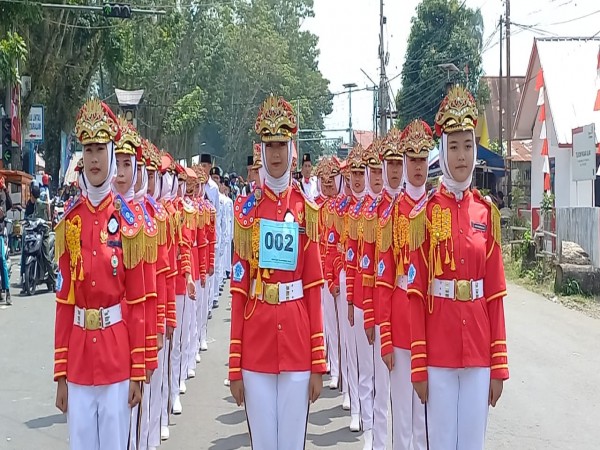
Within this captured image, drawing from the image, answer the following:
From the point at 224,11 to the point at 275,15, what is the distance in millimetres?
12367

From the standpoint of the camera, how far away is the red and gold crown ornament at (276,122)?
4719 millimetres

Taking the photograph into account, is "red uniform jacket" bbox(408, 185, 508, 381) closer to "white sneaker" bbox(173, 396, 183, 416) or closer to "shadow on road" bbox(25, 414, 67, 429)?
"white sneaker" bbox(173, 396, 183, 416)

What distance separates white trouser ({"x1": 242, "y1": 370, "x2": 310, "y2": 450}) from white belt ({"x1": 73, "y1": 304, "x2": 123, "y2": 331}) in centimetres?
85

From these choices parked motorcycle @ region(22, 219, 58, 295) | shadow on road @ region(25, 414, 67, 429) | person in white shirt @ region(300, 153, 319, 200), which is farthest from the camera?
parked motorcycle @ region(22, 219, 58, 295)

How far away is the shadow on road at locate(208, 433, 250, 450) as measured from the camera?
6996 millimetres

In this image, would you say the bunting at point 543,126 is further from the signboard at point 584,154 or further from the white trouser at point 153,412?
the white trouser at point 153,412

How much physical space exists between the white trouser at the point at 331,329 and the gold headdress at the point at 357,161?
1.62 m

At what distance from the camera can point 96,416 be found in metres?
4.42

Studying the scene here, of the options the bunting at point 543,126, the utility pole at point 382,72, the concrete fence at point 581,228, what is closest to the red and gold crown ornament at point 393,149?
the concrete fence at point 581,228

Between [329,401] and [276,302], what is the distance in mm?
4370

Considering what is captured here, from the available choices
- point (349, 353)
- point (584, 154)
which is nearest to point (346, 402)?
point (349, 353)

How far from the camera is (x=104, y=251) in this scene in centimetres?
452

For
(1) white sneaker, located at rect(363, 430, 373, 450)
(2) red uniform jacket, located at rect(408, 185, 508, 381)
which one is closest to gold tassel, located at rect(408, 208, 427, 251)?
(2) red uniform jacket, located at rect(408, 185, 508, 381)

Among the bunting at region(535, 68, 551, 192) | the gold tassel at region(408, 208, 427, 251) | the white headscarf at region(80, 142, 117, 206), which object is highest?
the bunting at region(535, 68, 551, 192)
